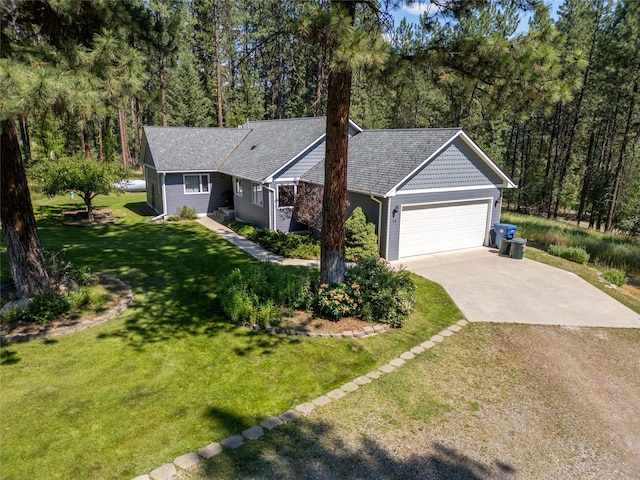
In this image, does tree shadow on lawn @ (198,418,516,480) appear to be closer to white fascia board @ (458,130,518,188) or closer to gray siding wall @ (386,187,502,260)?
gray siding wall @ (386,187,502,260)

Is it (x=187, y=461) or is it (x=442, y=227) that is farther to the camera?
(x=442, y=227)

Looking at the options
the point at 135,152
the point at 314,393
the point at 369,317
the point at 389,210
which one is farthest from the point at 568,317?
the point at 135,152

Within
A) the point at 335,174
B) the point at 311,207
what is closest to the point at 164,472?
the point at 335,174

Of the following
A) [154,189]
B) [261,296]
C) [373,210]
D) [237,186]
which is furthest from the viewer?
[154,189]

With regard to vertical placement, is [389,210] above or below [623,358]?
above

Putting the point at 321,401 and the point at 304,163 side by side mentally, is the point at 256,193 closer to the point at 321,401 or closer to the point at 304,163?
the point at 304,163

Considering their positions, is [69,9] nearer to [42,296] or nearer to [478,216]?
[42,296]

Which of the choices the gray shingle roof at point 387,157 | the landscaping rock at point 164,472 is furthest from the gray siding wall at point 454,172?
the landscaping rock at point 164,472
